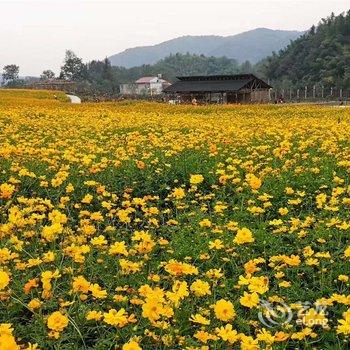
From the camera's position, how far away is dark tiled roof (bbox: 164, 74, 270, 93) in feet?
137

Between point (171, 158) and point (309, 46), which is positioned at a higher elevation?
point (309, 46)

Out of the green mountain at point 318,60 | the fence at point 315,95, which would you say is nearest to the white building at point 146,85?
the green mountain at point 318,60

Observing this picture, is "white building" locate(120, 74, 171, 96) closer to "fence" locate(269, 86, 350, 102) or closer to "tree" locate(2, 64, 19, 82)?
"tree" locate(2, 64, 19, 82)

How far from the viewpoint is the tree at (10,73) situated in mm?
94625

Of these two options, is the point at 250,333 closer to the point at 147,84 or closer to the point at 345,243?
the point at 345,243

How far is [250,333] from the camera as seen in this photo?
3.06 m

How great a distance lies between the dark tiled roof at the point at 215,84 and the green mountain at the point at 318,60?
2132cm

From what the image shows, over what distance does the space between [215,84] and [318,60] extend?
30384mm

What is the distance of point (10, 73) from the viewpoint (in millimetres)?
95375

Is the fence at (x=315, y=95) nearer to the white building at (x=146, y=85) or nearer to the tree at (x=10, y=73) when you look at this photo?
the white building at (x=146, y=85)

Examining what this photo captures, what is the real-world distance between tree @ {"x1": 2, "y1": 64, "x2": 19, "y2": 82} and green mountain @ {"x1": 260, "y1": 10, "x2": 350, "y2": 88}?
4796cm

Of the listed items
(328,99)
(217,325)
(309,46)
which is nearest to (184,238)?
(217,325)

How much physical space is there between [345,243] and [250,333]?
1754 millimetres

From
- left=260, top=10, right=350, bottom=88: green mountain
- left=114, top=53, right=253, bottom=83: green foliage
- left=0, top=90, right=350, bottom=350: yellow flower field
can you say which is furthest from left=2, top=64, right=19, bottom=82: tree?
left=0, top=90, right=350, bottom=350: yellow flower field
